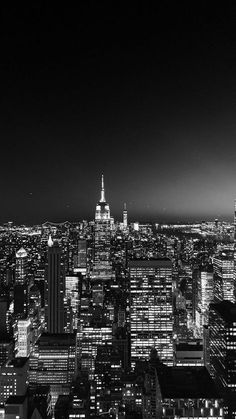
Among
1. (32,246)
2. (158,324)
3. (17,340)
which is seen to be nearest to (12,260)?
(32,246)

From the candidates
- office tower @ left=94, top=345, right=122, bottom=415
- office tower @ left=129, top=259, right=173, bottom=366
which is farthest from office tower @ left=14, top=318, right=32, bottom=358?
office tower @ left=129, top=259, right=173, bottom=366

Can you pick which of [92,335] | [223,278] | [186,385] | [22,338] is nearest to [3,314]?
[22,338]

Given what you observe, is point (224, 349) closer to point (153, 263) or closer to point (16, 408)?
point (16, 408)

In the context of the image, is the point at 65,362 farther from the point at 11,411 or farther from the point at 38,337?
the point at 11,411

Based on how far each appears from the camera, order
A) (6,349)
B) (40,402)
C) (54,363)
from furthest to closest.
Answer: (6,349) < (54,363) < (40,402)

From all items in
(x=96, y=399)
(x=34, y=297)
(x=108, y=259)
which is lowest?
(x=96, y=399)

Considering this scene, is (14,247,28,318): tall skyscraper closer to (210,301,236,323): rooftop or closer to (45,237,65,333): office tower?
(45,237,65,333): office tower
